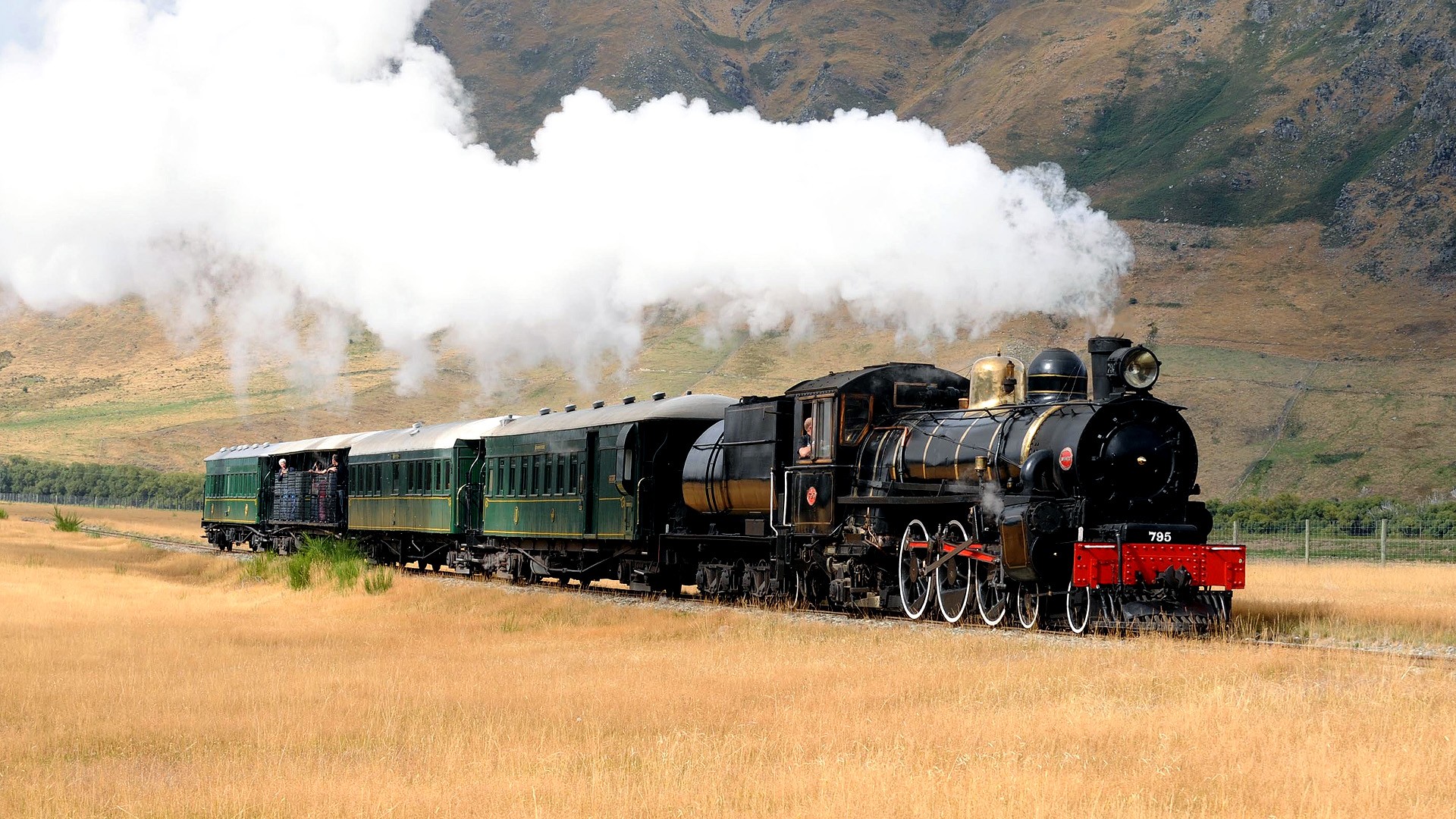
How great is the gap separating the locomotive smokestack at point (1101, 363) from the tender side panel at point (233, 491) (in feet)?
118

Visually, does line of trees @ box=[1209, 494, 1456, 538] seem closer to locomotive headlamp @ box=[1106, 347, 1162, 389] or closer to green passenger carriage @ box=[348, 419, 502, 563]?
green passenger carriage @ box=[348, 419, 502, 563]

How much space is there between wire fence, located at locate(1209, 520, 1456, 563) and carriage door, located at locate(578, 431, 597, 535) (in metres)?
16.4

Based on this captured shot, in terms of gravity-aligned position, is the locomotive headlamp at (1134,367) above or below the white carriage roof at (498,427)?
above

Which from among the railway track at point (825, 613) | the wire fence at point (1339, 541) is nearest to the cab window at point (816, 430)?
the railway track at point (825, 613)

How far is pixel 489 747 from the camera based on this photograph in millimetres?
10266

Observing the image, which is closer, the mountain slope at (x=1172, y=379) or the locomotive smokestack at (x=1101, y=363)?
the locomotive smokestack at (x=1101, y=363)

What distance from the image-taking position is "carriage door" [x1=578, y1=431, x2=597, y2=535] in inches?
1089

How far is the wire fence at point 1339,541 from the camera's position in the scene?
128 ft

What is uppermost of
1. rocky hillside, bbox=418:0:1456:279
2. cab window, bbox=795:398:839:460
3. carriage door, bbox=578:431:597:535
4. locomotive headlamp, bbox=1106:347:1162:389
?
rocky hillside, bbox=418:0:1456:279

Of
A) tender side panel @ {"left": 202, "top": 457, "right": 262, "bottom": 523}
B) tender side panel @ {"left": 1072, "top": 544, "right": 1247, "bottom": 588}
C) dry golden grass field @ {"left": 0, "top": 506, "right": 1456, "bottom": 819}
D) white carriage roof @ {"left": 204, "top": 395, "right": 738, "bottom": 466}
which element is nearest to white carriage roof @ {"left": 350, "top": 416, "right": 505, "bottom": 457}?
white carriage roof @ {"left": 204, "top": 395, "right": 738, "bottom": 466}

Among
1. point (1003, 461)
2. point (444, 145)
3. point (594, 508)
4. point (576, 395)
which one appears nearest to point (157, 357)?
point (576, 395)

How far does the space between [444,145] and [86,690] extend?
205 feet

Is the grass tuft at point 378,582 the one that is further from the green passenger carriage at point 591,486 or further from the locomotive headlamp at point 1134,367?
the locomotive headlamp at point 1134,367

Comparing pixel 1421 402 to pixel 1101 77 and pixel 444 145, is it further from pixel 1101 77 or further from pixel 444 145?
pixel 1101 77
